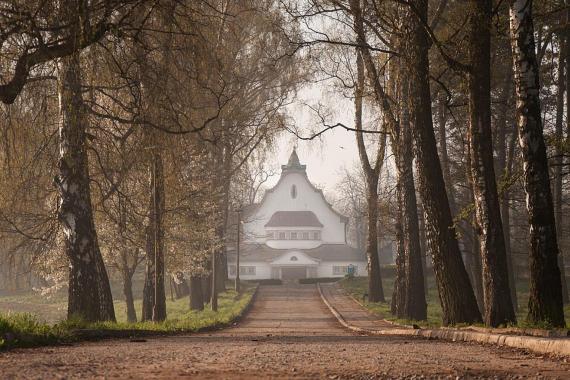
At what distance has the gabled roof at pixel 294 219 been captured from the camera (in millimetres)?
94125

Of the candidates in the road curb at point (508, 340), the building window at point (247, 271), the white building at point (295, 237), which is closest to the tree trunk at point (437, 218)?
the road curb at point (508, 340)

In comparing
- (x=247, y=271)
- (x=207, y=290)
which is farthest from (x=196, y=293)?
(x=247, y=271)

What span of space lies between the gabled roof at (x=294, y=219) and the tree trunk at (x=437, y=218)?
77318 mm

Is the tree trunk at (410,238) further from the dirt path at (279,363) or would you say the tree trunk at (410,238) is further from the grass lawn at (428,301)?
the dirt path at (279,363)

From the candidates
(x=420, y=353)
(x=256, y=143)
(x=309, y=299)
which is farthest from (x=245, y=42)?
(x=420, y=353)

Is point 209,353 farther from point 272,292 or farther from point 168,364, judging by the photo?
point 272,292

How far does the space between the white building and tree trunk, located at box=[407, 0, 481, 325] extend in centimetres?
7096

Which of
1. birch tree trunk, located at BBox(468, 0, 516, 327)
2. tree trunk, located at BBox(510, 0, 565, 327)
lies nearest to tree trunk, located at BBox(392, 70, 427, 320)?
birch tree trunk, located at BBox(468, 0, 516, 327)

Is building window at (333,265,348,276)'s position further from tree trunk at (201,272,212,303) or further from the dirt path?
the dirt path

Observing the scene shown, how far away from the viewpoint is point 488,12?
47.7 ft

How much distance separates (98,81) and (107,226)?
1817 cm

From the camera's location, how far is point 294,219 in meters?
94.6

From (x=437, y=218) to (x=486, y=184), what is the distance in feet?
4.45

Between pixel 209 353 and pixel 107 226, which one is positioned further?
pixel 107 226
